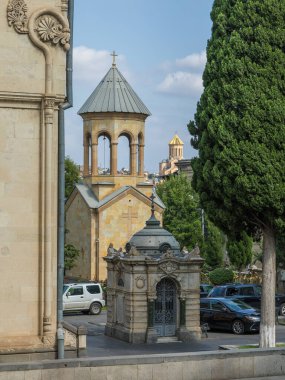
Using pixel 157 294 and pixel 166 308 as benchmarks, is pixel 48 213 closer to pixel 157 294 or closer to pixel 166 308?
pixel 157 294

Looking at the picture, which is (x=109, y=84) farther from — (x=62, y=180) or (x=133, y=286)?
(x=62, y=180)

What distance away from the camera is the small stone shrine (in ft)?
106

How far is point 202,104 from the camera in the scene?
25.7 meters

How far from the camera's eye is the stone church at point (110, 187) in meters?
59.5

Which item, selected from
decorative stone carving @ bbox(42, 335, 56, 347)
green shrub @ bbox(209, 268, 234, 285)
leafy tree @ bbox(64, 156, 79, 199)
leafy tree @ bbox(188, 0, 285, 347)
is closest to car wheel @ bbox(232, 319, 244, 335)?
leafy tree @ bbox(188, 0, 285, 347)

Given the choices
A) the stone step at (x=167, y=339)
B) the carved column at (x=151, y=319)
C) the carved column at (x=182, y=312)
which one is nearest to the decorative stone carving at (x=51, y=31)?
the carved column at (x=151, y=319)

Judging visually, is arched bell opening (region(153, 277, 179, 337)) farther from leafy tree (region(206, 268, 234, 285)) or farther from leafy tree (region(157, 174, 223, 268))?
leafy tree (region(157, 174, 223, 268))

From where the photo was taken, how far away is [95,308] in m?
45.1

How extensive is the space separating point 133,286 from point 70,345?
43.9 feet

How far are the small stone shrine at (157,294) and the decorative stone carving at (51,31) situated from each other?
15.1 meters

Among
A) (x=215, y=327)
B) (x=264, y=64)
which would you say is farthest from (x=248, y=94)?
(x=215, y=327)

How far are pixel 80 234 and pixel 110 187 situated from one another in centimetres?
A: 380

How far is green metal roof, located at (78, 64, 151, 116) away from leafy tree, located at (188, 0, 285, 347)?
115 feet

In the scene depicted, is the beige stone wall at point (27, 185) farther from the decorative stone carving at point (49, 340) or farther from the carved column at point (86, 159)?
the carved column at point (86, 159)
